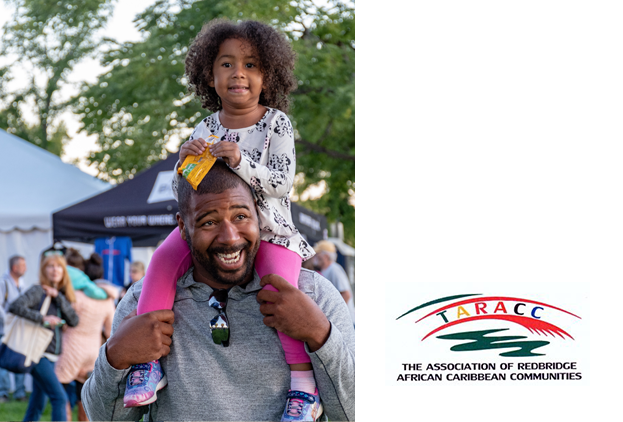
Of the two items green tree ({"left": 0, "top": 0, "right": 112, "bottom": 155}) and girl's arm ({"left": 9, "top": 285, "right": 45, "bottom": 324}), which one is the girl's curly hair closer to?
girl's arm ({"left": 9, "top": 285, "right": 45, "bottom": 324})

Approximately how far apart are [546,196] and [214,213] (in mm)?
865

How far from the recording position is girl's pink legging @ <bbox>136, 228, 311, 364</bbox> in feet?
5.91

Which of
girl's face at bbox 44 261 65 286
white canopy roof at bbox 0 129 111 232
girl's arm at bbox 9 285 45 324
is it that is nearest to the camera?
girl's arm at bbox 9 285 45 324

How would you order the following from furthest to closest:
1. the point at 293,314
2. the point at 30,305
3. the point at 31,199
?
the point at 31,199 < the point at 30,305 < the point at 293,314

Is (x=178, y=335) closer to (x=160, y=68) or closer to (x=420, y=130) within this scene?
(x=420, y=130)

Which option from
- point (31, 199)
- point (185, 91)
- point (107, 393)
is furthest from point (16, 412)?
point (107, 393)

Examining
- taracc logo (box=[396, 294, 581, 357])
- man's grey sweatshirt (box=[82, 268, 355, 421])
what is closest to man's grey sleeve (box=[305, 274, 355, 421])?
man's grey sweatshirt (box=[82, 268, 355, 421])

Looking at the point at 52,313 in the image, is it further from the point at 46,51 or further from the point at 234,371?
the point at 46,51

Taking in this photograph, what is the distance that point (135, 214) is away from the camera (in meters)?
4.75

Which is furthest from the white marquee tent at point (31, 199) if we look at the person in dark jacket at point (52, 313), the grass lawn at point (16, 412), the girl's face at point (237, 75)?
the girl's face at point (237, 75)

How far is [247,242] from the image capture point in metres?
1.77

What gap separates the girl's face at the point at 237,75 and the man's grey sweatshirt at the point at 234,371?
50cm

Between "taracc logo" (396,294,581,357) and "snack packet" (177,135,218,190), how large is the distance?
66 cm

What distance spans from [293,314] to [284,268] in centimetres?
16
